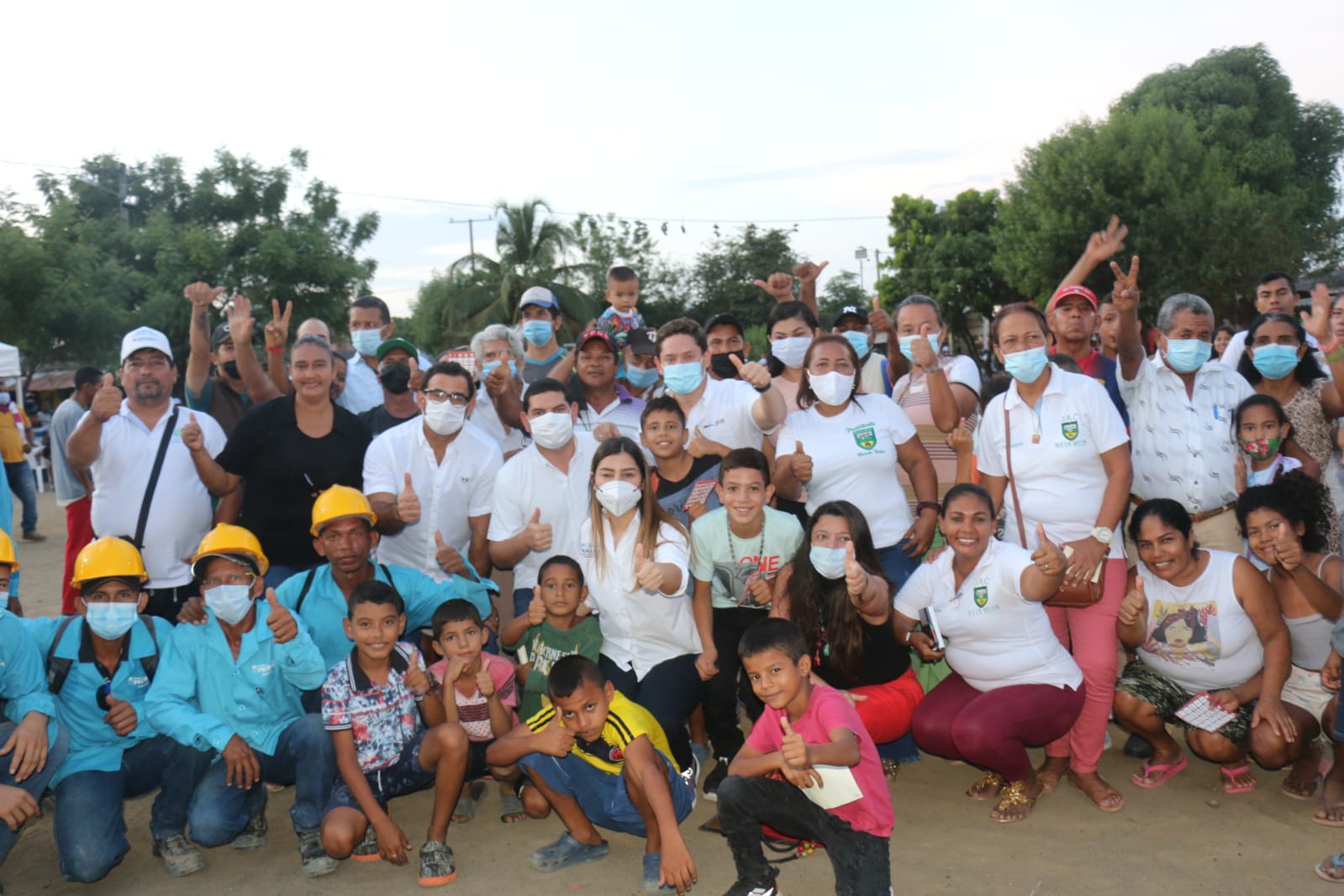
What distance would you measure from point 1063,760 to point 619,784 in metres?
2.08

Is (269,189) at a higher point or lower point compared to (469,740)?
higher

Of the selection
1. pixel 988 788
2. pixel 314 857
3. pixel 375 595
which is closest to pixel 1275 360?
pixel 988 788

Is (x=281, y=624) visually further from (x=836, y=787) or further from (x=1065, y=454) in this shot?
(x=1065, y=454)

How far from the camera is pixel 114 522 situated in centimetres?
502

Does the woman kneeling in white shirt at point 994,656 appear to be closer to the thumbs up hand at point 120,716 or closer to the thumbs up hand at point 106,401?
the thumbs up hand at point 120,716

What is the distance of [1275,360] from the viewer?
5.13 meters

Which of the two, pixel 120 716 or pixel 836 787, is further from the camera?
pixel 120 716

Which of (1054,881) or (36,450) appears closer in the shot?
(1054,881)

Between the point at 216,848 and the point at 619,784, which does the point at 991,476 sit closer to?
the point at 619,784

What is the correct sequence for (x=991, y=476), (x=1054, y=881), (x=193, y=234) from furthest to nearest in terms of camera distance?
(x=193, y=234), (x=991, y=476), (x=1054, y=881)

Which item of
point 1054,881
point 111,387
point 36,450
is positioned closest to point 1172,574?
point 1054,881

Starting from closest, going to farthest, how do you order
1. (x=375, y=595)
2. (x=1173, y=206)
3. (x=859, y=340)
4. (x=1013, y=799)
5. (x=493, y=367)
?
(x=375, y=595)
(x=1013, y=799)
(x=493, y=367)
(x=859, y=340)
(x=1173, y=206)

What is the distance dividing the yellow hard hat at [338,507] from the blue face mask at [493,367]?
150 cm

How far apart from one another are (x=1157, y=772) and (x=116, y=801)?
15.1 ft
